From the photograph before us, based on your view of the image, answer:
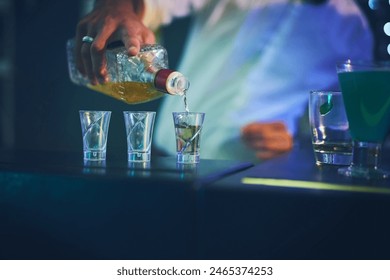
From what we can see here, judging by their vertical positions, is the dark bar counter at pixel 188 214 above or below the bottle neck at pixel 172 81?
below

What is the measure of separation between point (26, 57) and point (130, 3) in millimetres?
585

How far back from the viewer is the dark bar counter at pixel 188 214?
2.22ft

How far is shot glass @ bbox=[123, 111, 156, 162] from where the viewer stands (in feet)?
3.29

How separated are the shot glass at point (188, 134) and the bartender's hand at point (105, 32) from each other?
28cm

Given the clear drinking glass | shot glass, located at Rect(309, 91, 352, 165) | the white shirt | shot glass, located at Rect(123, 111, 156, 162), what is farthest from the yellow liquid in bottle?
the white shirt

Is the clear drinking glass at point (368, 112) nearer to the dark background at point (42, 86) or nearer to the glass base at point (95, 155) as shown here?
the glass base at point (95, 155)

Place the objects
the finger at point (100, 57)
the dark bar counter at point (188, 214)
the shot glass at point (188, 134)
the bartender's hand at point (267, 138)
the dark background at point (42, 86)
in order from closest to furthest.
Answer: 1. the dark bar counter at point (188, 214)
2. the shot glass at point (188, 134)
3. the finger at point (100, 57)
4. the bartender's hand at point (267, 138)
5. the dark background at point (42, 86)

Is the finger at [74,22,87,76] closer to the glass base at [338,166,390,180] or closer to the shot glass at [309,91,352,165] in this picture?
the shot glass at [309,91,352,165]

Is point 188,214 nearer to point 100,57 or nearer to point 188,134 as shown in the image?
point 188,134

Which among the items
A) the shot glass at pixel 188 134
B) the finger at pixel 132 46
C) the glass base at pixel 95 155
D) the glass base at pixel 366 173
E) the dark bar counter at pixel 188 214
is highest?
the finger at pixel 132 46

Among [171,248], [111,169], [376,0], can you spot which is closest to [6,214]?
[111,169]

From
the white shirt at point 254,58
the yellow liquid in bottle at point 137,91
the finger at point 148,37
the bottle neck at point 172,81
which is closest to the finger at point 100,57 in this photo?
the yellow liquid in bottle at point 137,91

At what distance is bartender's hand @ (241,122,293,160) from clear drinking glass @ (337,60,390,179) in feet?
3.61

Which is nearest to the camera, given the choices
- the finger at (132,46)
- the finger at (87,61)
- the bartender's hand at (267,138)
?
the finger at (132,46)
